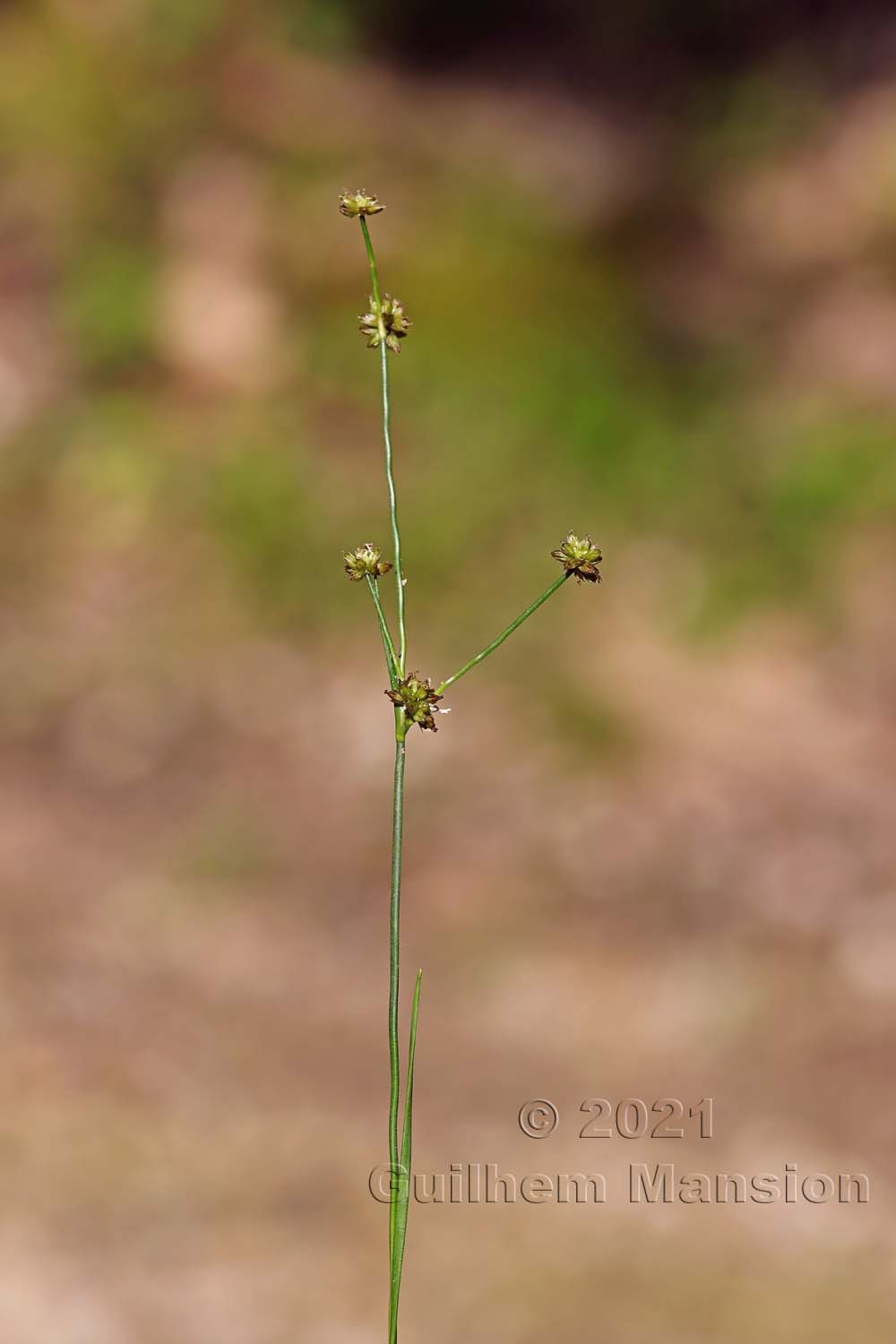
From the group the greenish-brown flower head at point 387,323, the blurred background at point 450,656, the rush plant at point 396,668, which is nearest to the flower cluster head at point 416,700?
the rush plant at point 396,668

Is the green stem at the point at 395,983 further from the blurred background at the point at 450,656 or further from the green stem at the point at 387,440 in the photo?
the blurred background at the point at 450,656

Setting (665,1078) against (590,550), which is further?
(665,1078)

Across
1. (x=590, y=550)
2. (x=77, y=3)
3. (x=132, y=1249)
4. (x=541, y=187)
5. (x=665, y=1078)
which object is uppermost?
(x=77, y=3)

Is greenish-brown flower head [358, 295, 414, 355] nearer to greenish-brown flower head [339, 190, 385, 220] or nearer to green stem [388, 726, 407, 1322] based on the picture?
greenish-brown flower head [339, 190, 385, 220]

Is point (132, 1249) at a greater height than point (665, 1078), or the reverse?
point (665, 1078)

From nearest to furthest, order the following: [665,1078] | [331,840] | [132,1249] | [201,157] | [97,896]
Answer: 1. [132,1249]
2. [665,1078]
3. [97,896]
4. [331,840]
5. [201,157]

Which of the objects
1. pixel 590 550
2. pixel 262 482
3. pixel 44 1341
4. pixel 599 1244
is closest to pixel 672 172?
pixel 262 482

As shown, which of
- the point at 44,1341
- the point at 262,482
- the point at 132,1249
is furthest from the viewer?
the point at 262,482

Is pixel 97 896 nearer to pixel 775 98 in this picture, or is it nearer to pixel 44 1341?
pixel 44 1341
